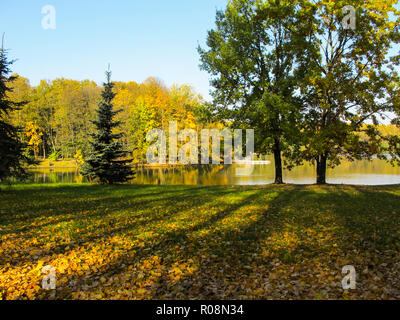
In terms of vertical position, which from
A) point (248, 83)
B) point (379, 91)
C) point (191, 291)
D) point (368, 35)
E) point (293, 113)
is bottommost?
point (191, 291)

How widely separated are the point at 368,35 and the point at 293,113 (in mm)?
5990

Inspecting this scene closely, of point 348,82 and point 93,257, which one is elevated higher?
point 348,82

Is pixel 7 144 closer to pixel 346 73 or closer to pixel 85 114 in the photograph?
pixel 346 73

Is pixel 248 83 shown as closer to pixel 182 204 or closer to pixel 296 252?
pixel 182 204

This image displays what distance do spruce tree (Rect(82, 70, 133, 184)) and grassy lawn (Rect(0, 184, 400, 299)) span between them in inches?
324

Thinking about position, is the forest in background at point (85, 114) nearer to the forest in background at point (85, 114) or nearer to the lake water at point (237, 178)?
the forest in background at point (85, 114)

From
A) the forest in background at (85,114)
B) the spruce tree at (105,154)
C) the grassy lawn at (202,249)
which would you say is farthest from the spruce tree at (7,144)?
the forest in background at (85,114)

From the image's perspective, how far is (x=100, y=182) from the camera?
67.5 feet

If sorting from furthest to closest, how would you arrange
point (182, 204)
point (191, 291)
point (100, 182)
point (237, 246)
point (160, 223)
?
point (100, 182) < point (182, 204) < point (160, 223) < point (237, 246) < point (191, 291)

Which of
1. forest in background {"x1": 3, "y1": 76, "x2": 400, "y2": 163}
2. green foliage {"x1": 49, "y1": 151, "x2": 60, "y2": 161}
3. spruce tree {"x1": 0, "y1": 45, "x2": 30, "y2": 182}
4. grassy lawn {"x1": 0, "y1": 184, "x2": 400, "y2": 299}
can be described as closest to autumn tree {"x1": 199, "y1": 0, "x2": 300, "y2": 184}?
grassy lawn {"x1": 0, "y1": 184, "x2": 400, "y2": 299}

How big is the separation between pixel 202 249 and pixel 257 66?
Answer: 15122 millimetres

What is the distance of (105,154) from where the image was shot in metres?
20.0

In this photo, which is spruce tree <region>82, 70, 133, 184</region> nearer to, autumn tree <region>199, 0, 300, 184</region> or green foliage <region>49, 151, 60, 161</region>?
autumn tree <region>199, 0, 300, 184</region>
